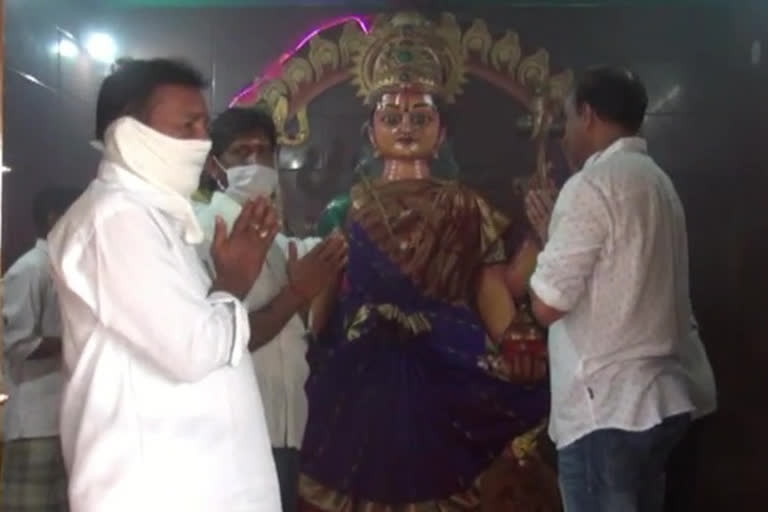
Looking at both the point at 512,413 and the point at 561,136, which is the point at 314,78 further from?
the point at 512,413

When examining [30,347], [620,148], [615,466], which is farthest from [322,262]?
[615,466]

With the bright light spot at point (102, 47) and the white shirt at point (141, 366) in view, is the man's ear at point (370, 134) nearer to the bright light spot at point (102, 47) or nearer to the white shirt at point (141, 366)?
the bright light spot at point (102, 47)

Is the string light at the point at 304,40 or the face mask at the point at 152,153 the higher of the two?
the string light at the point at 304,40

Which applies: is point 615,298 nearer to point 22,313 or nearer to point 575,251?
point 575,251

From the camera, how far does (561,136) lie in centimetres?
239

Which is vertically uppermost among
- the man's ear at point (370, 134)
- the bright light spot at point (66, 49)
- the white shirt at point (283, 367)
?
the bright light spot at point (66, 49)

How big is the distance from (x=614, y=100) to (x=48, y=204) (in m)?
1.08

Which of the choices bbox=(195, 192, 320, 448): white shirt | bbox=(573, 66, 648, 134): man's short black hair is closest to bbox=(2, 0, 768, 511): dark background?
bbox=(195, 192, 320, 448): white shirt

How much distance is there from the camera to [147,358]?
142 cm

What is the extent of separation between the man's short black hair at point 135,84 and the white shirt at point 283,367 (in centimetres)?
65

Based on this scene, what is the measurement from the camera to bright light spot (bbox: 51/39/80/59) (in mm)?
2271

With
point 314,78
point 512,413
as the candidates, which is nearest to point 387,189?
point 314,78

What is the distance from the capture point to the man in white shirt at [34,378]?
206 cm

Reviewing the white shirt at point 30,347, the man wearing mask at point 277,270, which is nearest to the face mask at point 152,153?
the white shirt at point 30,347
